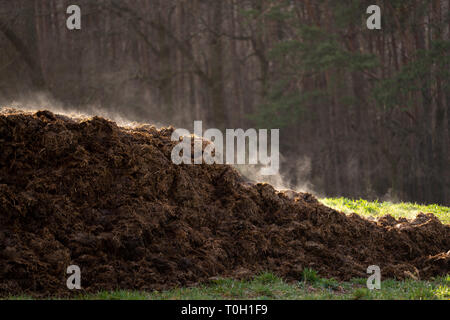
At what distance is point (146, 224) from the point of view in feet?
21.2

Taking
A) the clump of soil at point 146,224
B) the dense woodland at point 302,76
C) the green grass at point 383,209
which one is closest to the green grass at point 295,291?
the clump of soil at point 146,224

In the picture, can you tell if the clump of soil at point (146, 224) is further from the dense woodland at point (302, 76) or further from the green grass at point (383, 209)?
the dense woodland at point (302, 76)

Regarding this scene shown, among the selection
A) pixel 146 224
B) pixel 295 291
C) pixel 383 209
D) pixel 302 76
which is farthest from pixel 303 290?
pixel 302 76

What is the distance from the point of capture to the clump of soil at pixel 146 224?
236 inches

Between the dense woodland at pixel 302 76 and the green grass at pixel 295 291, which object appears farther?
the dense woodland at pixel 302 76

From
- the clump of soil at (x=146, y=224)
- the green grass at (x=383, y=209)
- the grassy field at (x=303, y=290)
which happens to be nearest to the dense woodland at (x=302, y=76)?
the green grass at (x=383, y=209)

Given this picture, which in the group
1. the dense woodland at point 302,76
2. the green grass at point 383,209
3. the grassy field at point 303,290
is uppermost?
the dense woodland at point 302,76

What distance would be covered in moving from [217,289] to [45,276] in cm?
178

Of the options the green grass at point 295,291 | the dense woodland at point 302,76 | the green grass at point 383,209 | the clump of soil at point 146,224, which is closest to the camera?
the green grass at point 295,291

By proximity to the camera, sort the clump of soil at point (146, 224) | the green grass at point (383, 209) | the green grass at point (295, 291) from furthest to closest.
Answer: the green grass at point (383, 209) → the clump of soil at point (146, 224) → the green grass at point (295, 291)

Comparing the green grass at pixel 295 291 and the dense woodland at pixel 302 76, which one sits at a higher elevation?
the dense woodland at pixel 302 76

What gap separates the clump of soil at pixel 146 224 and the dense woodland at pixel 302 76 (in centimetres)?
1332

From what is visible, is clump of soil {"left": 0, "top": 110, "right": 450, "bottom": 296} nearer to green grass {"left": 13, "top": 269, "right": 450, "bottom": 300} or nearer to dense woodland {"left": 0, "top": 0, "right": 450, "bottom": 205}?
green grass {"left": 13, "top": 269, "right": 450, "bottom": 300}
